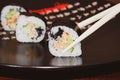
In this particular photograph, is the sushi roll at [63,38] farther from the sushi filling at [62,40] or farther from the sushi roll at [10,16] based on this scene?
the sushi roll at [10,16]

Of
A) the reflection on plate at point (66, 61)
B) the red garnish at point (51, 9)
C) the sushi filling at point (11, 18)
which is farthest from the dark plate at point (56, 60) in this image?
the red garnish at point (51, 9)

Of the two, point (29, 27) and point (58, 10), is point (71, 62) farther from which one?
point (58, 10)

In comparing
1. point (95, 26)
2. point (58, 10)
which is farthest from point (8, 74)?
point (58, 10)

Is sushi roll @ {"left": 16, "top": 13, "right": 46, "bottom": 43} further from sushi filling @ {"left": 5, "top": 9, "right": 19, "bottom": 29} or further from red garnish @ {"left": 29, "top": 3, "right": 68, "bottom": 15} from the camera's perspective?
red garnish @ {"left": 29, "top": 3, "right": 68, "bottom": 15}

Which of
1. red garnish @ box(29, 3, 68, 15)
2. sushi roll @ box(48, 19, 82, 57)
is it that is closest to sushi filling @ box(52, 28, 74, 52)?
sushi roll @ box(48, 19, 82, 57)

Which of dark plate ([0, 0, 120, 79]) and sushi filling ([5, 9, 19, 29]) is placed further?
sushi filling ([5, 9, 19, 29])

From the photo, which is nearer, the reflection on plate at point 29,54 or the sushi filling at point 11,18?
the reflection on plate at point 29,54

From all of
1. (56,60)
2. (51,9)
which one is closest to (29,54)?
(56,60)
